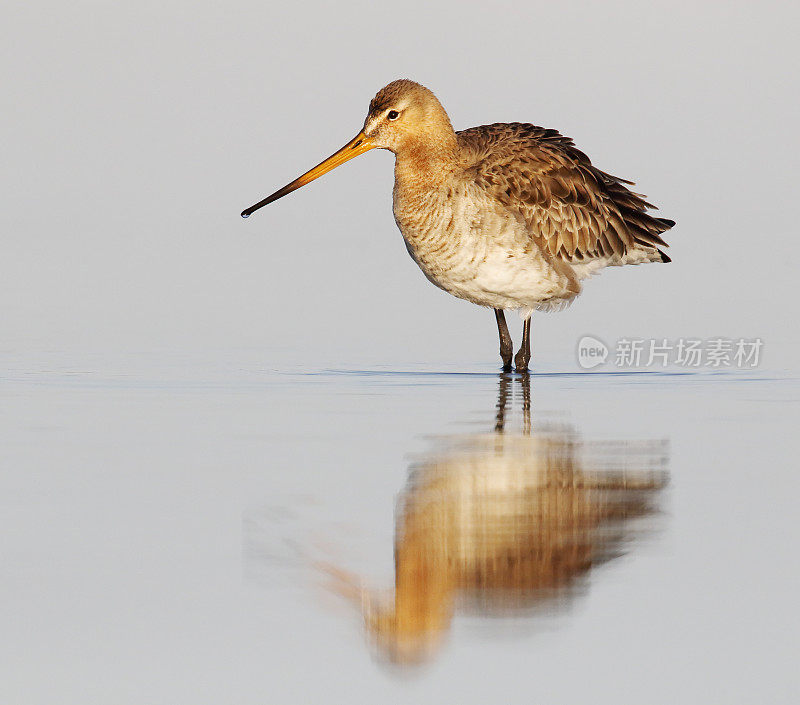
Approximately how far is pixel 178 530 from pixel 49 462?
1616 mm

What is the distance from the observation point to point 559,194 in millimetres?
12125

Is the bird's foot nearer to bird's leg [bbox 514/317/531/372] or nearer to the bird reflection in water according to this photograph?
bird's leg [bbox 514/317/531/372]

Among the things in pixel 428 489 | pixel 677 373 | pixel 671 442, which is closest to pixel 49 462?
pixel 428 489

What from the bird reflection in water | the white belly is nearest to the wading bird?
the white belly

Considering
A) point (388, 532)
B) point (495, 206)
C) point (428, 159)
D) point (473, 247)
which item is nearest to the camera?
point (388, 532)

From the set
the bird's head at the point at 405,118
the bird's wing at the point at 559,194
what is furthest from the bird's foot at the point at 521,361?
the bird's head at the point at 405,118

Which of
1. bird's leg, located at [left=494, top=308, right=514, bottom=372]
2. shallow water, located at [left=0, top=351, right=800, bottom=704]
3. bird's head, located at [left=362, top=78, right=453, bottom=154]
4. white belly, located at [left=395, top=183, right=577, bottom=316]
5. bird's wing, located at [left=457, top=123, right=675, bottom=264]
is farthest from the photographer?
bird's leg, located at [left=494, top=308, right=514, bottom=372]

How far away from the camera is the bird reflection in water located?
210 inches

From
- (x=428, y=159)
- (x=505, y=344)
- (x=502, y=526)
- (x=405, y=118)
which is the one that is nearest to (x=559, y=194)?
(x=428, y=159)

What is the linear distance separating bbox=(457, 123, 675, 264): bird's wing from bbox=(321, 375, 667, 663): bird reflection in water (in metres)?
3.67

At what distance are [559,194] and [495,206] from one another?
2.88 feet

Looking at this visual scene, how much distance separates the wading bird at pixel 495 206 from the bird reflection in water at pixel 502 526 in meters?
3.17

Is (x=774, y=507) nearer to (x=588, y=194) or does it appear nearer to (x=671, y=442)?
(x=671, y=442)

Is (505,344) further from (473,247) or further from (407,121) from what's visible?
(407,121)
